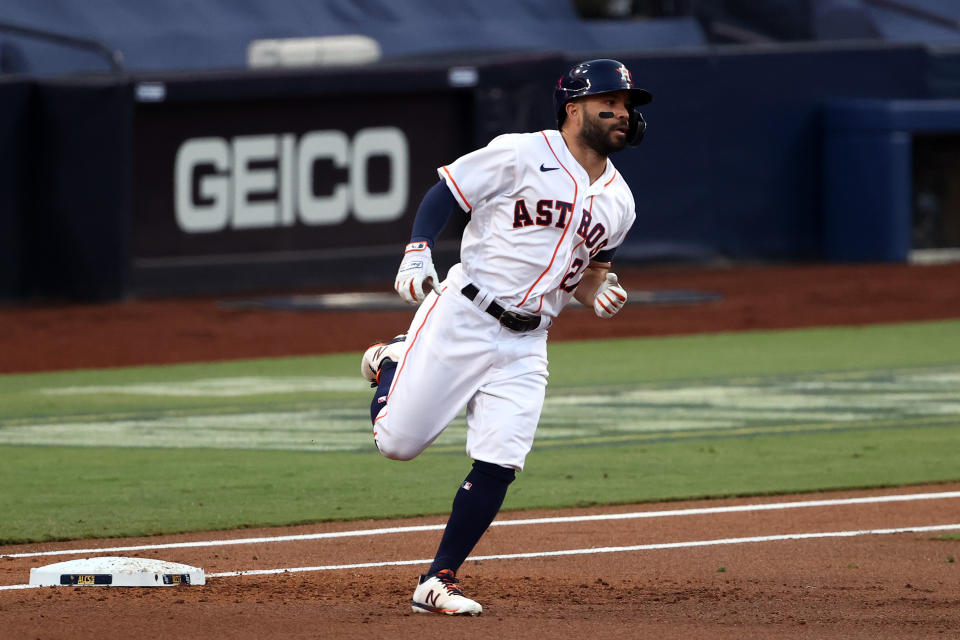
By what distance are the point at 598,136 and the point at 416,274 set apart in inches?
33.9

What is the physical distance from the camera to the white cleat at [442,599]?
578 cm

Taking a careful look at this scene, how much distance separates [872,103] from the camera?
75.0 feet

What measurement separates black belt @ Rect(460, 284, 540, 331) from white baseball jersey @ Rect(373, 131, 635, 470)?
0.07ft

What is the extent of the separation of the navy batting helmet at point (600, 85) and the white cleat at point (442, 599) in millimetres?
1662

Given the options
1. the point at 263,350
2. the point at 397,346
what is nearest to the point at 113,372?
the point at 263,350

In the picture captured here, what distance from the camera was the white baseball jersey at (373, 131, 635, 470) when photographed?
19.7ft

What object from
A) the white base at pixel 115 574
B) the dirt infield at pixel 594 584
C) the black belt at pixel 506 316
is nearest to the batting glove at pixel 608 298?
the black belt at pixel 506 316

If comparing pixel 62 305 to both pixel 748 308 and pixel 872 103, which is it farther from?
pixel 872 103

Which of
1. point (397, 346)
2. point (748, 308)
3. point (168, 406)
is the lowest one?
point (748, 308)

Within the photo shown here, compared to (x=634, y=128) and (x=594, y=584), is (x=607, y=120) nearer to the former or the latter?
(x=634, y=128)

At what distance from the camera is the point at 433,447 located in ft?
34.3

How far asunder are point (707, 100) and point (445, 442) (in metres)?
12.9

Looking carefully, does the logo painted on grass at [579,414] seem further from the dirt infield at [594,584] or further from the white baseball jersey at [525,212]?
the white baseball jersey at [525,212]

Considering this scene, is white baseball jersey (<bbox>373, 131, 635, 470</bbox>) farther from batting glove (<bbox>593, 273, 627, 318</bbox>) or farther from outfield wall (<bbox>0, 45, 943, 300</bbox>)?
outfield wall (<bbox>0, 45, 943, 300</bbox>)
